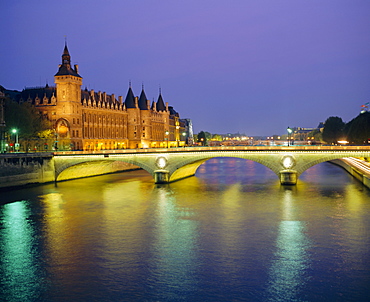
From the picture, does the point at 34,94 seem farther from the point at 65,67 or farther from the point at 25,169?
the point at 25,169

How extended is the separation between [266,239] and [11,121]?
62828mm

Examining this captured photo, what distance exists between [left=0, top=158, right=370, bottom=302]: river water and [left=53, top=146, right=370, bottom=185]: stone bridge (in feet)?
18.0

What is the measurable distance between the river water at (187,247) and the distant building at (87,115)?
4188cm

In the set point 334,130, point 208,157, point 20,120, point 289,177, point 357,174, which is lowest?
point 357,174

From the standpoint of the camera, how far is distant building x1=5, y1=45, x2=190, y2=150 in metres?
101

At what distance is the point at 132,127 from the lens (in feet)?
431

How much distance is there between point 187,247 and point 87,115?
3333 inches

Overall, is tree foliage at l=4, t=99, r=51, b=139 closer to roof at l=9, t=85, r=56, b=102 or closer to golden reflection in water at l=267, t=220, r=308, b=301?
roof at l=9, t=85, r=56, b=102

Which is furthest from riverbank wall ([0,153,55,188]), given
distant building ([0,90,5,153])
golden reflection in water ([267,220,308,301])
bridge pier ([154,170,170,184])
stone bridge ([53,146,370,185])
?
golden reflection in water ([267,220,308,301])

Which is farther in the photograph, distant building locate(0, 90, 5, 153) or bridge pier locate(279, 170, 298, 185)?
distant building locate(0, 90, 5, 153)

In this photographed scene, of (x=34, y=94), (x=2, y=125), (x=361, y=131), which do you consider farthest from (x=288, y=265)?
(x=34, y=94)

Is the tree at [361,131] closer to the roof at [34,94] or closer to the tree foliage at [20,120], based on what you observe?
the tree foliage at [20,120]

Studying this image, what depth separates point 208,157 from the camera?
6322cm

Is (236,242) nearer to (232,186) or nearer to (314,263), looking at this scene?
(314,263)
